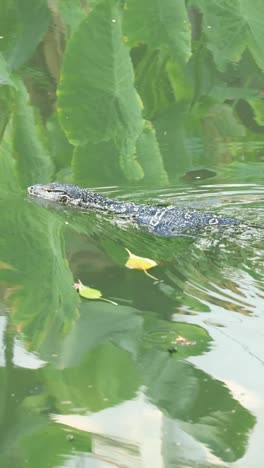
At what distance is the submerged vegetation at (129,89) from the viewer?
7.39 m

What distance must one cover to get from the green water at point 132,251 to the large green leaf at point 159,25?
2 centimetres

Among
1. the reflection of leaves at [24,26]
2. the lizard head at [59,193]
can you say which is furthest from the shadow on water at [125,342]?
the reflection of leaves at [24,26]

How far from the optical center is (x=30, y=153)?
7367 millimetres

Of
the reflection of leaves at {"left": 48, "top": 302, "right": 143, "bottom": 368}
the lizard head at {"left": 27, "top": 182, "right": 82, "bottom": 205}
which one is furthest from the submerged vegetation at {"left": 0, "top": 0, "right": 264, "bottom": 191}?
the reflection of leaves at {"left": 48, "top": 302, "right": 143, "bottom": 368}

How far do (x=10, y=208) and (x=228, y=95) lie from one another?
3582 millimetres

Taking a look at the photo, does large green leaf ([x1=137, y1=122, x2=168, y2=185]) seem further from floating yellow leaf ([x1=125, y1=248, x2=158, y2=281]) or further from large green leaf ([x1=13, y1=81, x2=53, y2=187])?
floating yellow leaf ([x1=125, y1=248, x2=158, y2=281])

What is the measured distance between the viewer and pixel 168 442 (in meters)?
3.64

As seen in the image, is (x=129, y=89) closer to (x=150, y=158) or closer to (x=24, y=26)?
(x=150, y=158)

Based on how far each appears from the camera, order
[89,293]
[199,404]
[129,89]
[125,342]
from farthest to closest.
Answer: [129,89] < [89,293] < [125,342] < [199,404]

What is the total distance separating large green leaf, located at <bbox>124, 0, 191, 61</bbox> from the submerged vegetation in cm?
1

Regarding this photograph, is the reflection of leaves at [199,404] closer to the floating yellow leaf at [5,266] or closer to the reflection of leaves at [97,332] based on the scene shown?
the reflection of leaves at [97,332]

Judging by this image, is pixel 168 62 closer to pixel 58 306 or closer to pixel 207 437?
pixel 58 306

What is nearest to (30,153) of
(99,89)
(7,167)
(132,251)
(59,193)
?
(7,167)

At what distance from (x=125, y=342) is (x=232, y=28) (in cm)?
723
